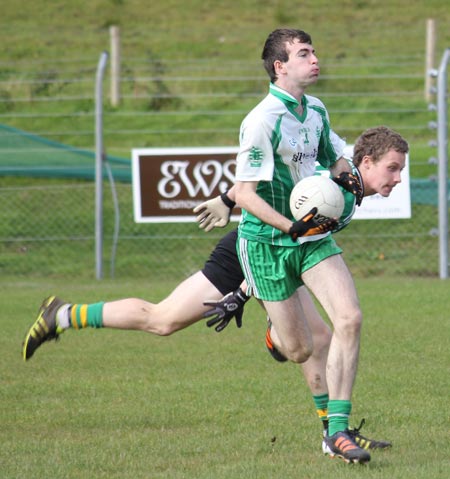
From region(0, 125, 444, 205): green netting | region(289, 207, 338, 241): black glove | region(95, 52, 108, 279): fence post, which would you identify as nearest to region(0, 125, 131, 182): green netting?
region(0, 125, 444, 205): green netting

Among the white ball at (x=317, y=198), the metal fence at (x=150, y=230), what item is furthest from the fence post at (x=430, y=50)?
the white ball at (x=317, y=198)

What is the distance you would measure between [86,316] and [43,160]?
30.0ft

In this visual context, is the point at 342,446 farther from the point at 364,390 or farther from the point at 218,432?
the point at 364,390

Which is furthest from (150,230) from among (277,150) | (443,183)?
(277,150)

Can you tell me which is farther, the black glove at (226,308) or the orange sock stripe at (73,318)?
the orange sock stripe at (73,318)

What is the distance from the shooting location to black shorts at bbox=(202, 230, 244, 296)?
7121 millimetres

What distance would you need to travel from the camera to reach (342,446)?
5977 millimetres

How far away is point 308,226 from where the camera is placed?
5.94 metres

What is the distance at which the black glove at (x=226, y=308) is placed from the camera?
689cm

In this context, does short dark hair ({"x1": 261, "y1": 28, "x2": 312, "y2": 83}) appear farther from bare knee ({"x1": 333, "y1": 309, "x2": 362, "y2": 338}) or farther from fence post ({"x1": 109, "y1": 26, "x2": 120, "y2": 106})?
fence post ({"x1": 109, "y1": 26, "x2": 120, "y2": 106})

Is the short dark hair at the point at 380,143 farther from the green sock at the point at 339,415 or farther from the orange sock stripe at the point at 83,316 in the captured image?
the orange sock stripe at the point at 83,316

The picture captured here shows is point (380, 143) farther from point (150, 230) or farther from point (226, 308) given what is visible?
point (150, 230)

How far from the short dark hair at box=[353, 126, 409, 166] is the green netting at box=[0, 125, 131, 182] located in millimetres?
9417

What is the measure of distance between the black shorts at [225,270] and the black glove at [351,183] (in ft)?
3.23
